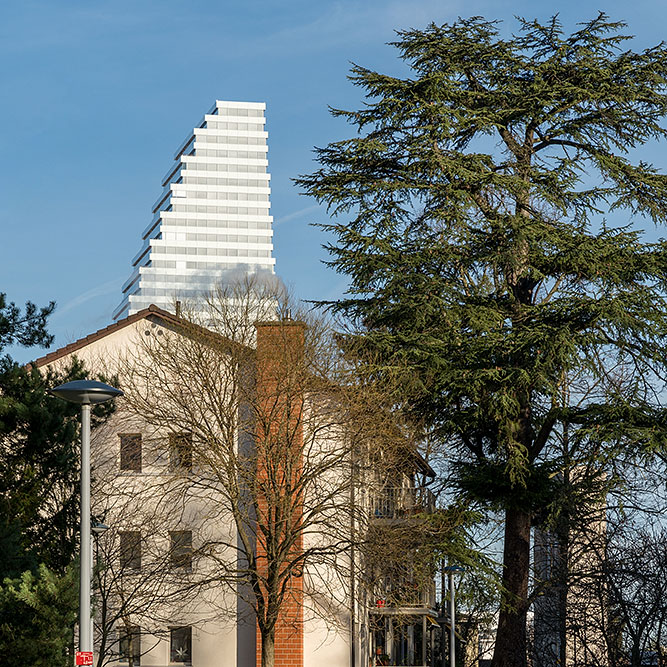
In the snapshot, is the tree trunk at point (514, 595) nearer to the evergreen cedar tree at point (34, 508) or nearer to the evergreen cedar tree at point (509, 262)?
the evergreen cedar tree at point (509, 262)

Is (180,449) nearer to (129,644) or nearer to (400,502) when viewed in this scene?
(129,644)

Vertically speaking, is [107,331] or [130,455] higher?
[107,331]

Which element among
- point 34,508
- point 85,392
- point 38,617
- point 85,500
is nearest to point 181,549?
point 34,508

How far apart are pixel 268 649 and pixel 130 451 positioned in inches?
318

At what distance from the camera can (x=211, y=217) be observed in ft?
604

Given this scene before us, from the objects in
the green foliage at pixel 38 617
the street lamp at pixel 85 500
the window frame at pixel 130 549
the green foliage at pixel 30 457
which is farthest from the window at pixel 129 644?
the street lamp at pixel 85 500

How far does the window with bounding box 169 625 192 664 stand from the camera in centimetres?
3575

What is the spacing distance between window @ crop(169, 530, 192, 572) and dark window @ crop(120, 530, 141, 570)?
40.4 inches

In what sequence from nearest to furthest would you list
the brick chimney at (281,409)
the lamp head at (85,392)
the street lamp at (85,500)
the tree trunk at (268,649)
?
the street lamp at (85,500) < the lamp head at (85,392) < the tree trunk at (268,649) < the brick chimney at (281,409)

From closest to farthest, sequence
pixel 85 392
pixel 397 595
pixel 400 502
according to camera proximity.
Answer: pixel 85 392 → pixel 400 502 → pixel 397 595

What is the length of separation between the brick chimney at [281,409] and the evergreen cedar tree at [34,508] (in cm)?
567

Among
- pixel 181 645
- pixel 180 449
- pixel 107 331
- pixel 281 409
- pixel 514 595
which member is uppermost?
pixel 107 331

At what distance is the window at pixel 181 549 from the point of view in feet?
101

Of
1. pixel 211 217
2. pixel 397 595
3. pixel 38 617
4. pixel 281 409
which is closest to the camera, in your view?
pixel 38 617
